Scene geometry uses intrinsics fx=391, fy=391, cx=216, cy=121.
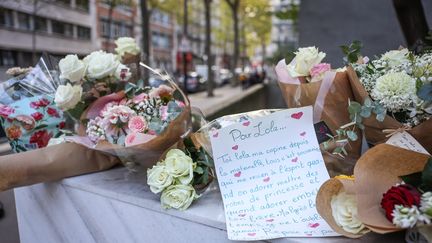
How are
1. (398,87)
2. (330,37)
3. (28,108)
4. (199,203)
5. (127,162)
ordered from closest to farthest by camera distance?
(398,87)
(199,203)
(127,162)
(28,108)
(330,37)

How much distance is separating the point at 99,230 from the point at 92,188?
0.65 feet

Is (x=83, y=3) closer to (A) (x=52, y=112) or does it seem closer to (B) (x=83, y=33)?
(B) (x=83, y=33)

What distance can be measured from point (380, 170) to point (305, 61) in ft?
1.83

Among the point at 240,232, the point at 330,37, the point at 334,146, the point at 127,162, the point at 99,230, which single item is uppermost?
the point at 330,37

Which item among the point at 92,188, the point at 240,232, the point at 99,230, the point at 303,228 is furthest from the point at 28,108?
the point at 303,228

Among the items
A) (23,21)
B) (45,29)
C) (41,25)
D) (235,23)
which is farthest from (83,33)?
(235,23)

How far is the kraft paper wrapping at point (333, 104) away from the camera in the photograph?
1.50 m

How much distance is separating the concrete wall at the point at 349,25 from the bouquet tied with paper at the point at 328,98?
5293mm

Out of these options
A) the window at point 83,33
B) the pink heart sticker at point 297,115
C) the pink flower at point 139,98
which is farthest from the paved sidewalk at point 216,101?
the window at point 83,33

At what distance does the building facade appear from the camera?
85.6 feet

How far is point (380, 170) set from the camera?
1.23 meters

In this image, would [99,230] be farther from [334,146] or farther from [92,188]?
[334,146]

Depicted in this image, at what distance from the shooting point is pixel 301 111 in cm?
148

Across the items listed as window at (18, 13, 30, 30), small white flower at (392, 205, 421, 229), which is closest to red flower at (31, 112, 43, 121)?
small white flower at (392, 205, 421, 229)
